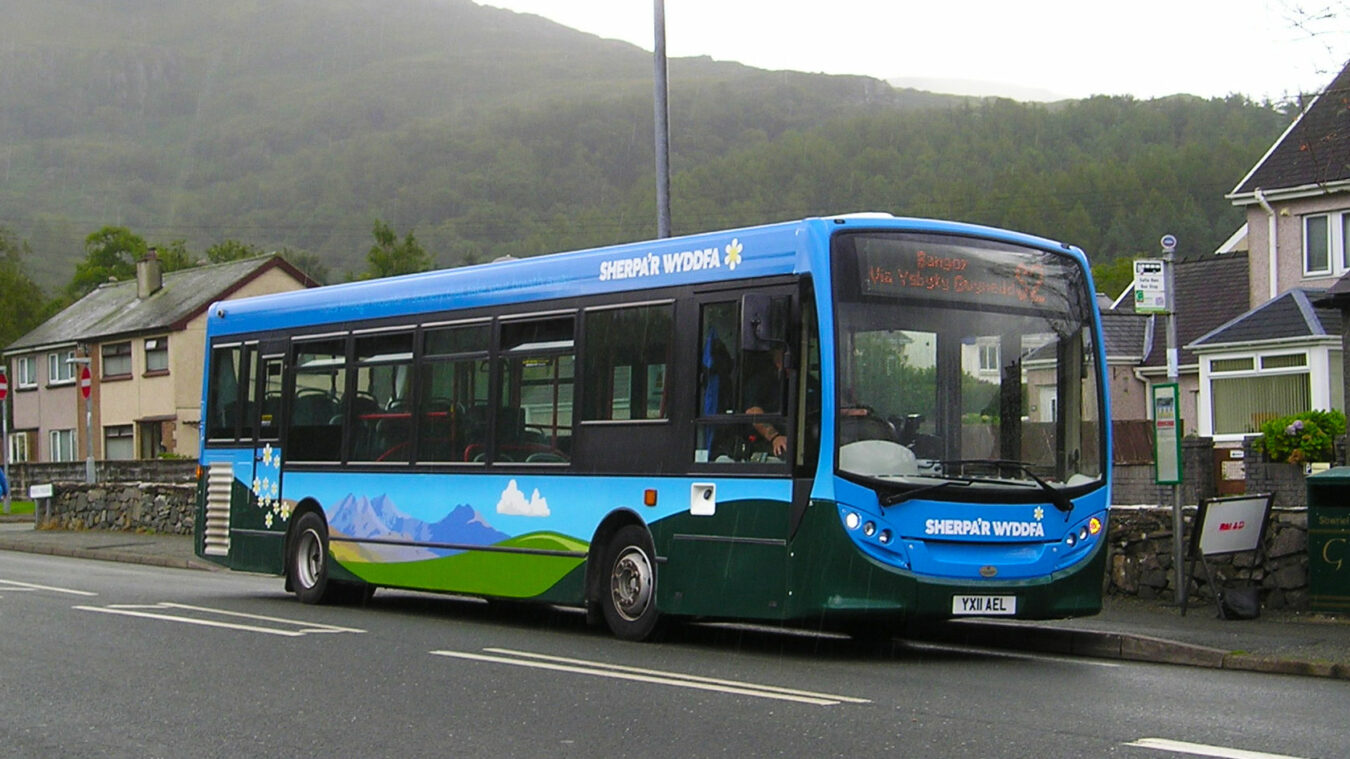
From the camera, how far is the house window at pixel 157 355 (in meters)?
60.1

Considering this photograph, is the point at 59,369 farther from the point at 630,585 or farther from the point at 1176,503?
the point at 1176,503

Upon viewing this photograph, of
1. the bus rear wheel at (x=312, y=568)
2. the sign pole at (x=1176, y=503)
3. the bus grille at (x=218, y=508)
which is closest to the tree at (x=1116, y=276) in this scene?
the bus grille at (x=218, y=508)

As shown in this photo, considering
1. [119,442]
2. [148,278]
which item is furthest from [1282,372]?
[148,278]

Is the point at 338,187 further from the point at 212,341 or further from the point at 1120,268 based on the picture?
the point at 212,341

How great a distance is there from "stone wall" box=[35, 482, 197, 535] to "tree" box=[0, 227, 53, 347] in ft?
257

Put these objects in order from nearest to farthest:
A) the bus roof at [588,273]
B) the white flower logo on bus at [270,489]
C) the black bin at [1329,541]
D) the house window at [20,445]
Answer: the bus roof at [588,273] → the black bin at [1329,541] → the white flower logo on bus at [270,489] → the house window at [20,445]

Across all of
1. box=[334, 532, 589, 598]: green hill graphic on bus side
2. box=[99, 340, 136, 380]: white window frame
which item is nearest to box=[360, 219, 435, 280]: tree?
box=[99, 340, 136, 380]: white window frame

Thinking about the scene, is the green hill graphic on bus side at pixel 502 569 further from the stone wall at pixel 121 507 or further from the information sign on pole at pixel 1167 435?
the stone wall at pixel 121 507

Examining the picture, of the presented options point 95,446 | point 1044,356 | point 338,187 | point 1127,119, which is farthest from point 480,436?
point 338,187

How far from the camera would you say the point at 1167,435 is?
1490 cm

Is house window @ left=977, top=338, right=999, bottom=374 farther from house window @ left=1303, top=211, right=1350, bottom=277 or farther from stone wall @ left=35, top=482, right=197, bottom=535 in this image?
house window @ left=1303, top=211, right=1350, bottom=277

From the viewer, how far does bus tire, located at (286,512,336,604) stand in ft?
54.0

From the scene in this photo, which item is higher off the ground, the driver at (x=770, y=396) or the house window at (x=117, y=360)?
the house window at (x=117, y=360)

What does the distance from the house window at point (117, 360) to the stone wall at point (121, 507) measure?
97.1 ft
